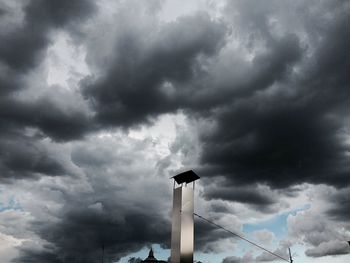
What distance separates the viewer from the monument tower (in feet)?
31.4

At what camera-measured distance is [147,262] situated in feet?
656

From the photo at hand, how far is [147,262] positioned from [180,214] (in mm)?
205817

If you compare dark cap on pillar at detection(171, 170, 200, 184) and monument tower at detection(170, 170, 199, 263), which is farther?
dark cap on pillar at detection(171, 170, 200, 184)

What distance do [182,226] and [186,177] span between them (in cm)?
212

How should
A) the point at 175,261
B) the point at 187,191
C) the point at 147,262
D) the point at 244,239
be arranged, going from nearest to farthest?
the point at 175,261 < the point at 187,191 < the point at 244,239 < the point at 147,262

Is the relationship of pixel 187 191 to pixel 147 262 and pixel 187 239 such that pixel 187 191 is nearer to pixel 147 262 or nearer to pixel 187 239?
pixel 187 239

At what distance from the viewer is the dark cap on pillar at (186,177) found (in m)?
11.5

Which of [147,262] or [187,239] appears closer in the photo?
[187,239]

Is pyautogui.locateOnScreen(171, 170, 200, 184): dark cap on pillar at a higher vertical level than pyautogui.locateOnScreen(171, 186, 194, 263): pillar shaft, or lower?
higher

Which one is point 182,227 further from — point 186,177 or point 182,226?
point 186,177

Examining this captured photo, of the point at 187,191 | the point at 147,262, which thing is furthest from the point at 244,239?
the point at 147,262

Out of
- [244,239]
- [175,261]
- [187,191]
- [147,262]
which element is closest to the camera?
[175,261]

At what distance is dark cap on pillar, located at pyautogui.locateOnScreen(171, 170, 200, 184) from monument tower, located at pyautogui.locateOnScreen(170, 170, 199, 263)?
41.1 inches

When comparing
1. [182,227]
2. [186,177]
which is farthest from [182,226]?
[186,177]
